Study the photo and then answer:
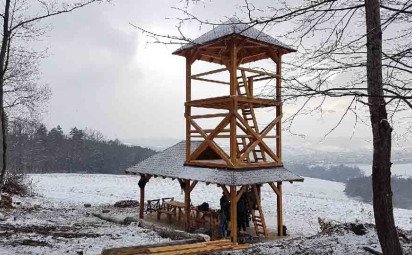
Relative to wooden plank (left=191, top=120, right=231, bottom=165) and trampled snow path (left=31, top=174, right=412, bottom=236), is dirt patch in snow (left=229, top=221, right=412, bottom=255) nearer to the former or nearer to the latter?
wooden plank (left=191, top=120, right=231, bottom=165)

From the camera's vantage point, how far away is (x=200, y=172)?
13.6m

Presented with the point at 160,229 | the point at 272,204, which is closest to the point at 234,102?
the point at 160,229

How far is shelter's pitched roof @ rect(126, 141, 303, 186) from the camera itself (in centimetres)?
1229

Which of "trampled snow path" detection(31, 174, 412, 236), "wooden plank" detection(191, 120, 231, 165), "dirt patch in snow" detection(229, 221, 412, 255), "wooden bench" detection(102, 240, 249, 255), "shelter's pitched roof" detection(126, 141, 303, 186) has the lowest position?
"trampled snow path" detection(31, 174, 412, 236)

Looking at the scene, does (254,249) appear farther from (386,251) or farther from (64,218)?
(64,218)

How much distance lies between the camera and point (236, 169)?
41.4 feet

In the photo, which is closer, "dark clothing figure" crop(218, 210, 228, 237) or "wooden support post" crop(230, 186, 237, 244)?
"wooden support post" crop(230, 186, 237, 244)

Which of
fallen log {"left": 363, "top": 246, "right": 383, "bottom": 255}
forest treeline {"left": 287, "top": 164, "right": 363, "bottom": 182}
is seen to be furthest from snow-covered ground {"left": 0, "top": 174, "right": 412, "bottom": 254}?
forest treeline {"left": 287, "top": 164, "right": 363, "bottom": 182}

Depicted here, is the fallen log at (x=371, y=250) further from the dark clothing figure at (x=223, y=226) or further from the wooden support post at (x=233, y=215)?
the dark clothing figure at (x=223, y=226)

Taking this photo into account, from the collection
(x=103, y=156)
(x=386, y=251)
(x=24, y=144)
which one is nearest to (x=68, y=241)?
(x=386, y=251)

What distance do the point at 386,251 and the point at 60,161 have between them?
71210 mm

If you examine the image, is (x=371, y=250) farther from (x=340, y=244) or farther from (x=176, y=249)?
(x=176, y=249)

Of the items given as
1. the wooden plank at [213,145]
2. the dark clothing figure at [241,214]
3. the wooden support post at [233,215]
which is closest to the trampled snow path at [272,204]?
the dark clothing figure at [241,214]

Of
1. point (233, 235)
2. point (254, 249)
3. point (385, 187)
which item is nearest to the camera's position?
point (385, 187)
